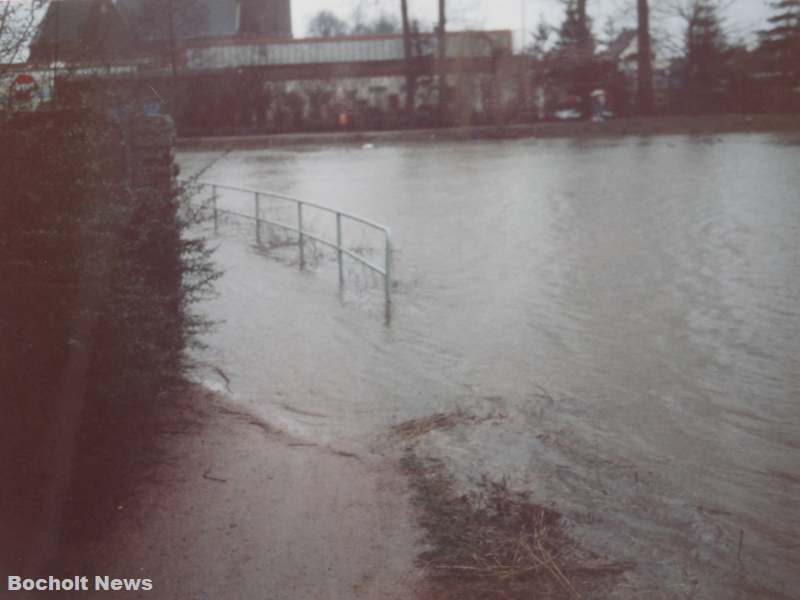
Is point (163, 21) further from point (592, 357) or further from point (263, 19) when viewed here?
point (263, 19)

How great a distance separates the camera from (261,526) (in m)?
5.25

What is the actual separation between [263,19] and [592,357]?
57548mm

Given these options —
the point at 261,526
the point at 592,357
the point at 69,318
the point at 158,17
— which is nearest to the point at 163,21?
the point at 158,17

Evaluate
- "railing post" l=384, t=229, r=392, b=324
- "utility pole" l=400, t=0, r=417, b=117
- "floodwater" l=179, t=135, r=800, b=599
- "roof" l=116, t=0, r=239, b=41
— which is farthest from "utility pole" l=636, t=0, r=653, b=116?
"railing post" l=384, t=229, r=392, b=324

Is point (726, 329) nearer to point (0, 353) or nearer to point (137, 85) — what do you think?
point (137, 85)

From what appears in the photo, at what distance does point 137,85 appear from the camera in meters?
9.23

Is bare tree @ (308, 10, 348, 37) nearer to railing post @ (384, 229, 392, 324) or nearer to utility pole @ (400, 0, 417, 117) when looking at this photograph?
utility pole @ (400, 0, 417, 117)

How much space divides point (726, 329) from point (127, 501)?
705cm

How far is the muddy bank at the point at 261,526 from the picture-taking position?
4660mm

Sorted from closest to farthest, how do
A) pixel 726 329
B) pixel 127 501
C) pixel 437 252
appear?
pixel 127 501 → pixel 726 329 → pixel 437 252

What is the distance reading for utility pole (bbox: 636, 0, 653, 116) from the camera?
137 ft

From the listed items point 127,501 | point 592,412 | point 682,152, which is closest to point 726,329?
point 592,412

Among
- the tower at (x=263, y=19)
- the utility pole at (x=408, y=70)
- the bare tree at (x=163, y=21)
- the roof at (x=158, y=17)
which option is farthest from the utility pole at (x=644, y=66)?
the tower at (x=263, y=19)

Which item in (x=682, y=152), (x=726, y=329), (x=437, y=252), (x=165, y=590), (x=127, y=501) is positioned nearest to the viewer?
(x=165, y=590)
